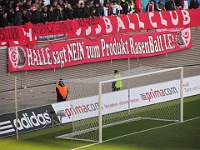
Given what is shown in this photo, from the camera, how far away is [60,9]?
116 ft

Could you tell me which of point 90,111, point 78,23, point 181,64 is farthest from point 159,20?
point 90,111

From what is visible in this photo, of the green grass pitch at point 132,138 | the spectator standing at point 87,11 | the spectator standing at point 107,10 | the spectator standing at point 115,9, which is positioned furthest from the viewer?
the spectator standing at point 115,9

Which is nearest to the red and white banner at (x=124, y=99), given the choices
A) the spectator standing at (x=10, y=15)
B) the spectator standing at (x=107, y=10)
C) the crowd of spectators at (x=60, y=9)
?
the crowd of spectators at (x=60, y=9)

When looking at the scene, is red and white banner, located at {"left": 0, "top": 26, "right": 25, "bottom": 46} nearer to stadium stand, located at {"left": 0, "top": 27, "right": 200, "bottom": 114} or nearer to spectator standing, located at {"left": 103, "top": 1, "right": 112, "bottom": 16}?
stadium stand, located at {"left": 0, "top": 27, "right": 200, "bottom": 114}

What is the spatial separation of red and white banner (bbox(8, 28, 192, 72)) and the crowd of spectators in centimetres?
132

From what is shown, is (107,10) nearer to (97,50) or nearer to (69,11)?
(97,50)

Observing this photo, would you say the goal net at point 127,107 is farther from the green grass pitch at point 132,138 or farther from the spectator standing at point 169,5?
the spectator standing at point 169,5

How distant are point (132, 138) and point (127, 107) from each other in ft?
15.2

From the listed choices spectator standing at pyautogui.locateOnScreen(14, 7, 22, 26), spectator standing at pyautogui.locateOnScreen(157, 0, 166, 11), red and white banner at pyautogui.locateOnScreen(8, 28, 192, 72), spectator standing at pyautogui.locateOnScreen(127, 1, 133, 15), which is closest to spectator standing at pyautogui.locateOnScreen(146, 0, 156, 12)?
spectator standing at pyautogui.locateOnScreen(157, 0, 166, 11)

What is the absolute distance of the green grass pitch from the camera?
934 inches

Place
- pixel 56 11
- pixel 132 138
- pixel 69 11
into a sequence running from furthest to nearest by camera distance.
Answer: pixel 69 11 < pixel 56 11 < pixel 132 138

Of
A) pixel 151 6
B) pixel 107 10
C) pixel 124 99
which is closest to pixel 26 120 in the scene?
pixel 124 99

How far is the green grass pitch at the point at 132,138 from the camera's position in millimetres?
23719

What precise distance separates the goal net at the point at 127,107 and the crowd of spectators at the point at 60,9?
650cm
